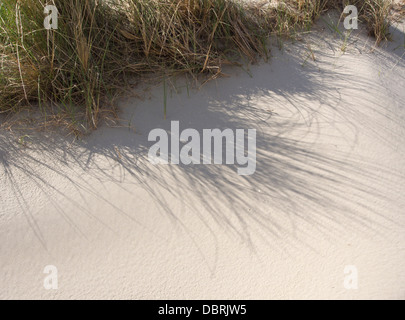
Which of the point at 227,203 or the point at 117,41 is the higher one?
the point at 117,41

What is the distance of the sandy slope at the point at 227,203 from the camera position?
173 cm

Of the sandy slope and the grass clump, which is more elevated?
the grass clump

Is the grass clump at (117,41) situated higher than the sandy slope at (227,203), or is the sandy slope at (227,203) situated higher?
the grass clump at (117,41)

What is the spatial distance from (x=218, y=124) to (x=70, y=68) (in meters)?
0.85

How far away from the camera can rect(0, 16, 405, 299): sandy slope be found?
5.67ft

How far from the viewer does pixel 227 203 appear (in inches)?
78.0

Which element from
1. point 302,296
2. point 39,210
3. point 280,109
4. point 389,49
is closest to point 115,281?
point 39,210

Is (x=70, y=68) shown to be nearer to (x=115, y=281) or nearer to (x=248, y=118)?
(x=248, y=118)

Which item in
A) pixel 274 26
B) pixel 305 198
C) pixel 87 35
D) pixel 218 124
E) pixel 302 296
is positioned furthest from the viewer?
pixel 274 26

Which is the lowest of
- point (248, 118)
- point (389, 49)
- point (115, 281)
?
point (115, 281)

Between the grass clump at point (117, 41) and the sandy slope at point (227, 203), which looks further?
the grass clump at point (117, 41)

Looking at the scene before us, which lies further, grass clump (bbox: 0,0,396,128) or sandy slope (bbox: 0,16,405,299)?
grass clump (bbox: 0,0,396,128)

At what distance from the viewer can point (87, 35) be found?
2.56 m

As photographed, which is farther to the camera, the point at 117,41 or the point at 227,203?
the point at 117,41
